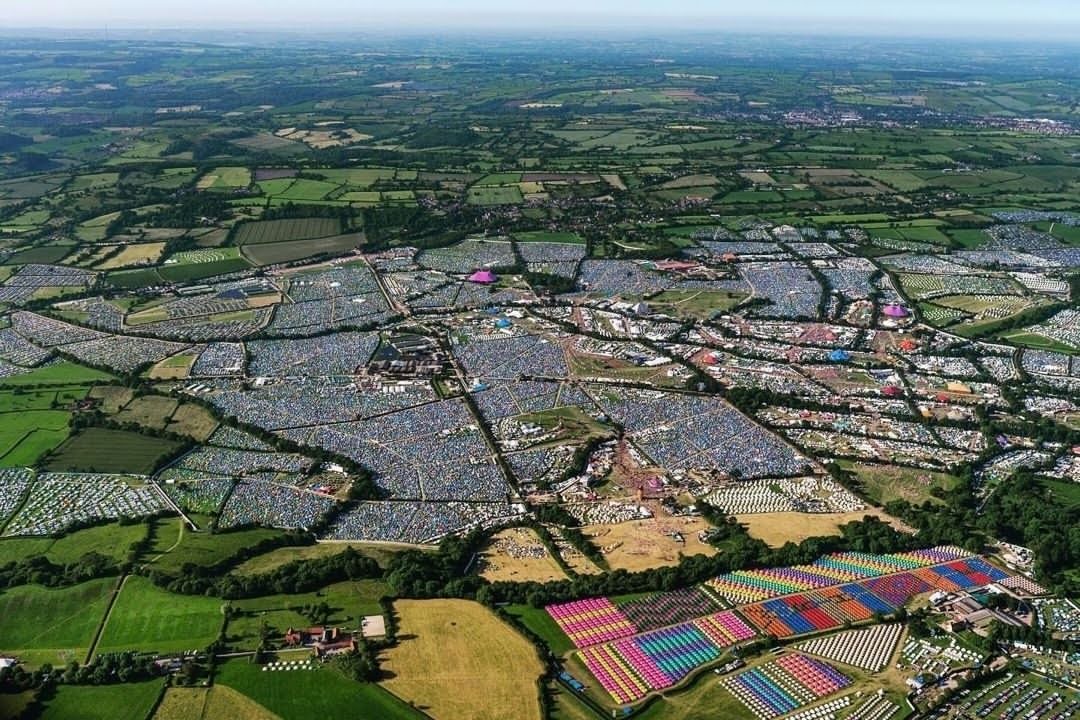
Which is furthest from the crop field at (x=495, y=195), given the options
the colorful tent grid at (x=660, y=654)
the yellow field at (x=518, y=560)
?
the colorful tent grid at (x=660, y=654)

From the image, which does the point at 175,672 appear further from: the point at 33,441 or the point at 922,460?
the point at 922,460

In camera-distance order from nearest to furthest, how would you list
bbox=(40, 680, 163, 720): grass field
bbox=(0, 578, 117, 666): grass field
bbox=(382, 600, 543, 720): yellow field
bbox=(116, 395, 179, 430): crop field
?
bbox=(40, 680, 163, 720): grass field → bbox=(382, 600, 543, 720): yellow field → bbox=(0, 578, 117, 666): grass field → bbox=(116, 395, 179, 430): crop field

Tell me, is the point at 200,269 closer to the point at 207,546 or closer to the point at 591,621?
the point at 207,546

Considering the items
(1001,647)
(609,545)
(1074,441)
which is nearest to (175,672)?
(609,545)

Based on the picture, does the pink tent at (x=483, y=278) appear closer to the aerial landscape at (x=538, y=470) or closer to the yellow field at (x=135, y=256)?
the aerial landscape at (x=538, y=470)

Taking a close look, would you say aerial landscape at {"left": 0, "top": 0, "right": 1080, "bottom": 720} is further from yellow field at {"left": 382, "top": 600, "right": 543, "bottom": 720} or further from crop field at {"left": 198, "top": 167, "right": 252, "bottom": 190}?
crop field at {"left": 198, "top": 167, "right": 252, "bottom": 190}

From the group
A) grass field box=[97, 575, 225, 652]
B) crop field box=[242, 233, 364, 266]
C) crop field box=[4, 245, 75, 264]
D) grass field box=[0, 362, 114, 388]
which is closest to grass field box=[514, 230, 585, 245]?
crop field box=[242, 233, 364, 266]

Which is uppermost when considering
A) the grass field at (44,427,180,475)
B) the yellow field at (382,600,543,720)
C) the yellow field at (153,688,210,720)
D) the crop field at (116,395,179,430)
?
the crop field at (116,395,179,430)
